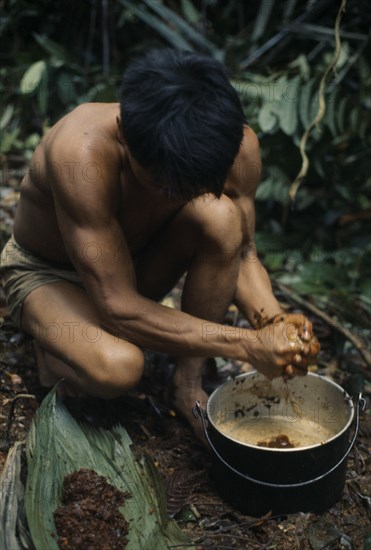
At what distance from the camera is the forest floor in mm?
2283

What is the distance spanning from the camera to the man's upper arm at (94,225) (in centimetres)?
221

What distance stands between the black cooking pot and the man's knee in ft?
0.85

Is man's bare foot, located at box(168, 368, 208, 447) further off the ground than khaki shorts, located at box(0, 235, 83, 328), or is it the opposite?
khaki shorts, located at box(0, 235, 83, 328)

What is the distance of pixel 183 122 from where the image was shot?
189 cm

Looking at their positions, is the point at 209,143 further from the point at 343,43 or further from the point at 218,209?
→ the point at 343,43

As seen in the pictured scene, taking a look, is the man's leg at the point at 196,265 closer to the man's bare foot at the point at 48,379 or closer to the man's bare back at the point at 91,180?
the man's bare back at the point at 91,180

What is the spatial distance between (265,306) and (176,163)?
101cm

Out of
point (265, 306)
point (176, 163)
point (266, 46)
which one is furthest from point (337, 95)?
point (176, 163)

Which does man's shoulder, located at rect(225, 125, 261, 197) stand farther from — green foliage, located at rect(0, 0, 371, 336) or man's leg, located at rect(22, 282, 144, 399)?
green foliage, located at rect(0, 0, 371, 336)

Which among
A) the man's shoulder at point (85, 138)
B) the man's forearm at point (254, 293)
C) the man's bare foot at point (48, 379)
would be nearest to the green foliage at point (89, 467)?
the man's bare foot at point (48, 379)

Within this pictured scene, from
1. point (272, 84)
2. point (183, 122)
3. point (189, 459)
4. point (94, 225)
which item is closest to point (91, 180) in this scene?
point (94, 225)

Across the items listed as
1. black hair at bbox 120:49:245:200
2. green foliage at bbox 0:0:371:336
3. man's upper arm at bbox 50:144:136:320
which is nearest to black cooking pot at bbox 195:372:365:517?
man's upper arm at bbox 50:144:136:320

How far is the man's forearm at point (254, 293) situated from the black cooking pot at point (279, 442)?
0.26m

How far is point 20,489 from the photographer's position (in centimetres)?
215
